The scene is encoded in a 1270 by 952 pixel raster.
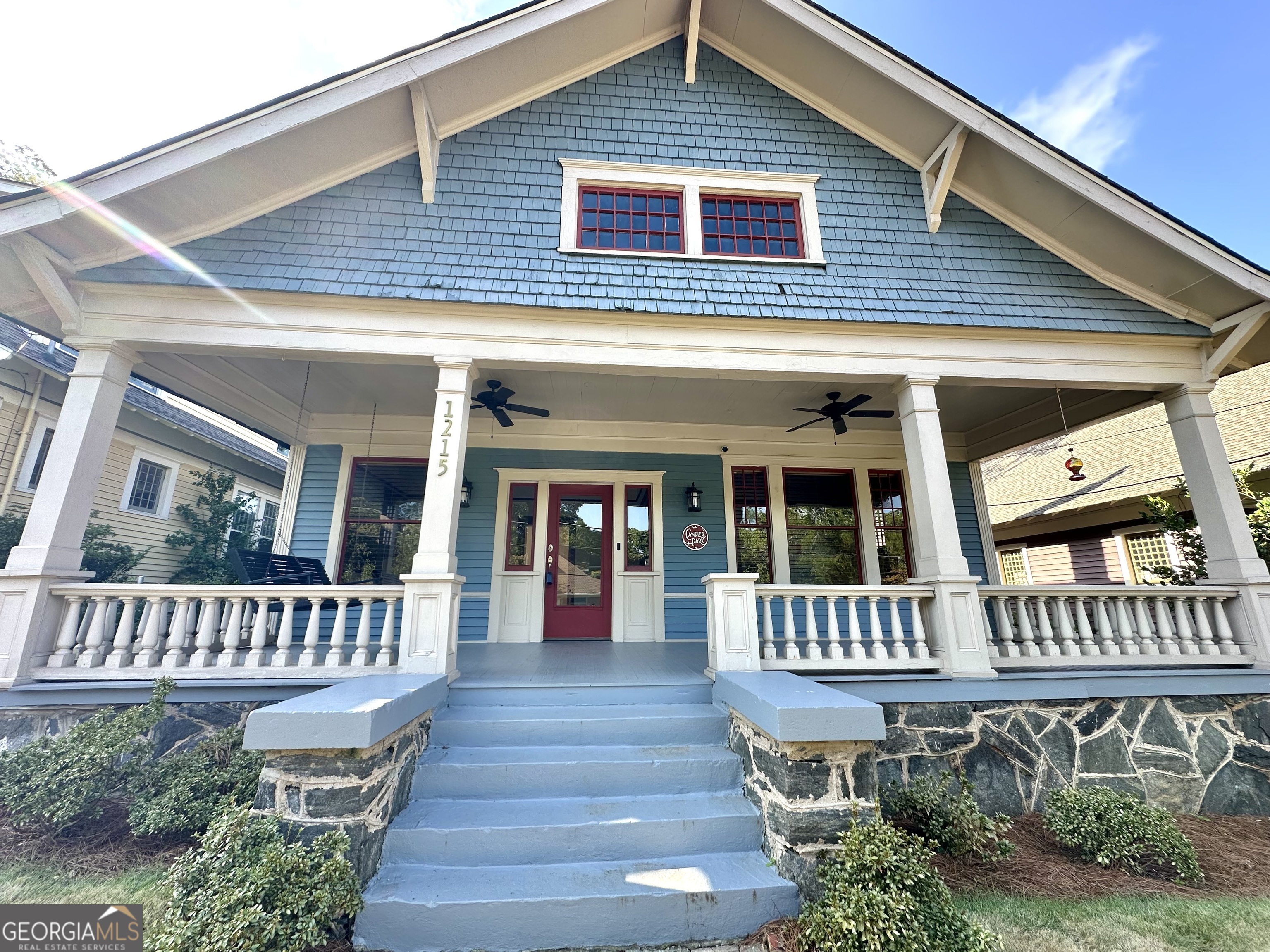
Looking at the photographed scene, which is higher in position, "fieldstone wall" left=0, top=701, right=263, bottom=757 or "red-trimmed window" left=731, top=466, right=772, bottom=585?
"red-trimmed window" left=731, top=466, right=772, bottom=585

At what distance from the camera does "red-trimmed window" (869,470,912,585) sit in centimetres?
692

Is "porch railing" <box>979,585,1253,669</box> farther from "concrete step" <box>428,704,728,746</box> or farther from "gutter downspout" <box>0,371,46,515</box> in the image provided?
"gutter downspout" <box>0,371,46,515</box>

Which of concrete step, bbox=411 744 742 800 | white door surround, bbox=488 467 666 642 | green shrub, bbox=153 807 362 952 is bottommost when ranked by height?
green shrub, bbox=153 807 362 952

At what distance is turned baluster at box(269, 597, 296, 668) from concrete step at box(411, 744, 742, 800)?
134cm

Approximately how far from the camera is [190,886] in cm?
210

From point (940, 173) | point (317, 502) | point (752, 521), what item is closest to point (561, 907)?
point (752, 521)

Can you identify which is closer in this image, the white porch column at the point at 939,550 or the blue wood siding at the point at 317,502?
the white porch column at the point at 939,550

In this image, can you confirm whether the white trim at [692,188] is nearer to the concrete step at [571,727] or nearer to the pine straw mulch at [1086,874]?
the concrete step at [571,727]

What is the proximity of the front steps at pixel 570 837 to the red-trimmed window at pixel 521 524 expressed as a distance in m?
2.89

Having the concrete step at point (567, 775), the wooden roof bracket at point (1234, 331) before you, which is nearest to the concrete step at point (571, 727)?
the concrete step at point (567, 775)

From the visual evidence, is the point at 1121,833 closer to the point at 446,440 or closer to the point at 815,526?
the point at 815,526

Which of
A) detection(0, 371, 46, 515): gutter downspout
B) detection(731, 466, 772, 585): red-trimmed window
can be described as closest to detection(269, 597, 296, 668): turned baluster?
detection(731, 466, 772, 585): red-trimmed window

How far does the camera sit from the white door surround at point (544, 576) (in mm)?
6293

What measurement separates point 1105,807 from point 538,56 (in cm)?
725
